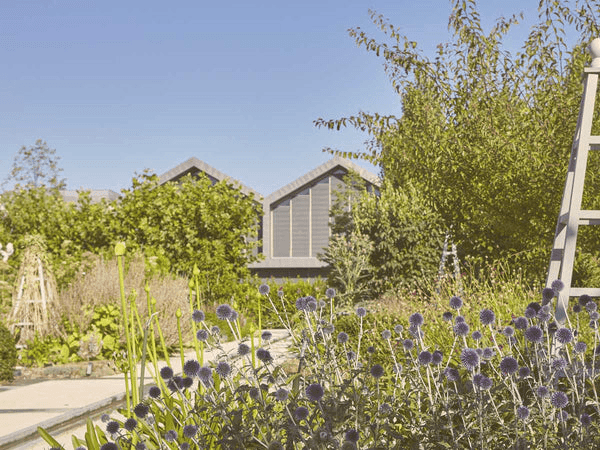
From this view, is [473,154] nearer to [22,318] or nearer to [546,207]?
[546,207]

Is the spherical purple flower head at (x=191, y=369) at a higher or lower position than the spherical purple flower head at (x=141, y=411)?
higher

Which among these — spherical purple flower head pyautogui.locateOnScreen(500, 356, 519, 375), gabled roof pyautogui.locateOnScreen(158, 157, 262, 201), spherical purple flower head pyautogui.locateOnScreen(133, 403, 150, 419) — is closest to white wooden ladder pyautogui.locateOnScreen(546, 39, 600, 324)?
spherical purple flower head pyautogui.locateOnScreen(500, 356, 519, 375)

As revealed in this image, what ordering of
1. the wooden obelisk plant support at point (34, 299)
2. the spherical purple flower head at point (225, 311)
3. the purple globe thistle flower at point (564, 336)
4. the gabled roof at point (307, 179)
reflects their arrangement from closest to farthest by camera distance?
the purple globe thistle flower at point (564, 336) < the spherical purple flower head at point (225, 311) < the wooden obelisk plant support at point (34, 299) < the gabled roof at point (307, 179)

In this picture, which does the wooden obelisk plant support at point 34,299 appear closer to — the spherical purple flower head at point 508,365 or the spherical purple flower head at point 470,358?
the spherical purple flower head at point 470,358

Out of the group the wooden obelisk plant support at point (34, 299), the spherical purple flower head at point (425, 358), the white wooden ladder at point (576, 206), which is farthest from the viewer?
the wooden obelisk plant support at point (34, 299)

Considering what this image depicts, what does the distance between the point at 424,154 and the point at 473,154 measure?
826mm

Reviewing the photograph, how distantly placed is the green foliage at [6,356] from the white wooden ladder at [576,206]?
7320 millimetres

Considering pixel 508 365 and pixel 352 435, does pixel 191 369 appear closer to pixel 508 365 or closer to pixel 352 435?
pixel 352 435

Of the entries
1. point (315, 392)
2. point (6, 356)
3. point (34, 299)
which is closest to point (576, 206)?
point (315, 392)

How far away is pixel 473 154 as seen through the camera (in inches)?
301

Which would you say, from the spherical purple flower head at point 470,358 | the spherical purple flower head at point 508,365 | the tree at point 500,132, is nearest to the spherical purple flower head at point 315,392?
the spherical purple flower head at point 470,358

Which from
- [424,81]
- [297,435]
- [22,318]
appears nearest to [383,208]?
[424,81]

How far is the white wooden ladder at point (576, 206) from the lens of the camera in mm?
4164

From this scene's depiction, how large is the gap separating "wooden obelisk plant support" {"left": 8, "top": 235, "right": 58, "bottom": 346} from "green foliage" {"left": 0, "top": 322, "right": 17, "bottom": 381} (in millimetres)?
1070
